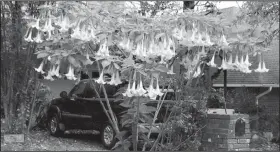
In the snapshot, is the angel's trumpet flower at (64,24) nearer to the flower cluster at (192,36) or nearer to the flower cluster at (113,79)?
the flower cluster at (113,79)

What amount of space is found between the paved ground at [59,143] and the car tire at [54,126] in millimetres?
133

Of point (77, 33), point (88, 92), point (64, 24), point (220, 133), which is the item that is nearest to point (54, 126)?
point (88, 92)

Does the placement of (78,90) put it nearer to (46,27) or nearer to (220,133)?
(220,133)

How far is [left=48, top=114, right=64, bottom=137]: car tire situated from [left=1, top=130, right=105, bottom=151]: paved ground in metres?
0.13

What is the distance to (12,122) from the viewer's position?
324 inches

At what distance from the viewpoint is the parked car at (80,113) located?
7.89 meters

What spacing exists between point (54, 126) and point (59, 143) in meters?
0.83

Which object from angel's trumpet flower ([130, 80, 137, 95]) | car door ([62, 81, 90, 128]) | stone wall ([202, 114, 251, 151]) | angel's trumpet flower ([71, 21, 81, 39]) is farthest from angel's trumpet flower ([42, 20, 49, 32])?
car door ([62, 81, 90, 128])

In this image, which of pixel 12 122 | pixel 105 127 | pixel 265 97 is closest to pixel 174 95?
pixel 105 127

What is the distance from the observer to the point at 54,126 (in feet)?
30.7

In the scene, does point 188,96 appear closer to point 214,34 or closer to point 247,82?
point 214,34

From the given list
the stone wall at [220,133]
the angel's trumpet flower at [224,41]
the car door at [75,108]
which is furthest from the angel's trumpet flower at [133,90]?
the car door at [75,108]

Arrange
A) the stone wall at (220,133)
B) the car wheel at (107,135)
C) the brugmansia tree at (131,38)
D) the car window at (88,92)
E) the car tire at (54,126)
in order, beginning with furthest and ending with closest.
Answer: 1. the car tire at (54,126)
2. the car window at (88,92)
3. the car wheel at (107,135)
4. the stone wall at (220,133)
5. the brugmansia tree at (131,38)

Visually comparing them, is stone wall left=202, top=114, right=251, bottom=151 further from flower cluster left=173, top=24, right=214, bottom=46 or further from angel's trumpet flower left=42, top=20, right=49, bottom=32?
angel's trumpet flower left=42, top=20, right=49, bottom=32
